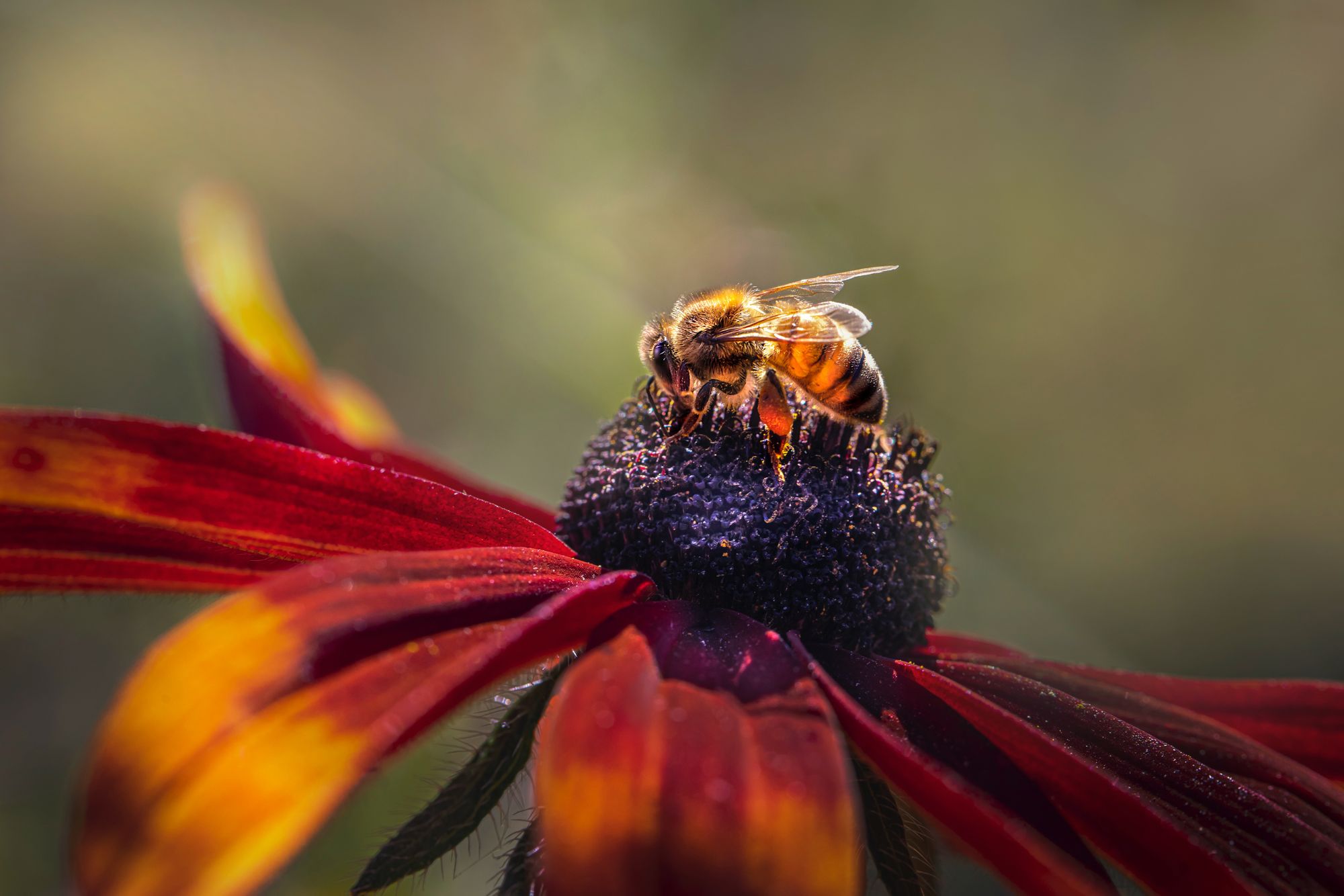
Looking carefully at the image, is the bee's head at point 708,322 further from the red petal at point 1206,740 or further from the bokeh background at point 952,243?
the bokeh background at point 952,243

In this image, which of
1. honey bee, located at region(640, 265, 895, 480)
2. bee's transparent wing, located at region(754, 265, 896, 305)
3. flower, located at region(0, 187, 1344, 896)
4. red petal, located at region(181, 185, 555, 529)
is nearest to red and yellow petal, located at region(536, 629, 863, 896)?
flower, located at region(0, 187, 1344, 896)

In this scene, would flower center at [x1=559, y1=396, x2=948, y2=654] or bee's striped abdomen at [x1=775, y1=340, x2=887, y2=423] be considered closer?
flower center at [x1=559, y1=396, x2=948, y2=654]

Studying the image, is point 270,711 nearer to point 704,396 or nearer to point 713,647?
point 713,647

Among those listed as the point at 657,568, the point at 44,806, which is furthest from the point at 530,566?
the point at 44,806

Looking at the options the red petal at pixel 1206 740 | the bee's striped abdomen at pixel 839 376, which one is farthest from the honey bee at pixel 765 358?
the red petal at pixel 1206 740

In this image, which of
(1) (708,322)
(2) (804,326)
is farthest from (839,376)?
(1) (708,322)

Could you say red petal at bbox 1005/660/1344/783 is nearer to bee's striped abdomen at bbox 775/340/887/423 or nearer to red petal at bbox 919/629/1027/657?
red petal at bbox 919/629/1027/657

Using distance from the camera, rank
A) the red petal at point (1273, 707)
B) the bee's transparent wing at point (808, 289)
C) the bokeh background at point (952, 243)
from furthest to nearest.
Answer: the bokeh background at point (952, 243), the bee's transparent wing at point (808, 289), the red petal at point (1273, 707)
